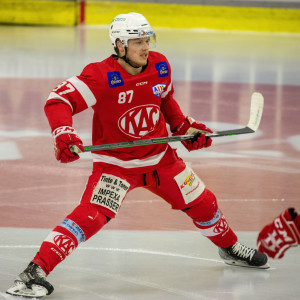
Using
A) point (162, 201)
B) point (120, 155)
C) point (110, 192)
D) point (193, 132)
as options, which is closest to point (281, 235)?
point (110, 192)

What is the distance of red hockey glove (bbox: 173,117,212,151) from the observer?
5656 millimetres

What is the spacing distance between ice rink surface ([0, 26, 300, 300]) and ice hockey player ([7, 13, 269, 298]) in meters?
0.27

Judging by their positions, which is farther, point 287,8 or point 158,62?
point 287,8

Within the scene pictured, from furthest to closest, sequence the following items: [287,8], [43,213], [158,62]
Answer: [287,8] → [43,213] → [158,62]

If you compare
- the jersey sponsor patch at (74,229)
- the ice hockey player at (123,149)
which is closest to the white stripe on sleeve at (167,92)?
the ice hockey player at (123,149)

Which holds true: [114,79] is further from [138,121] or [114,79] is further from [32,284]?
[32,284]

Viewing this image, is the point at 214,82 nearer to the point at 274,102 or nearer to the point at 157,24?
the point at 274,102

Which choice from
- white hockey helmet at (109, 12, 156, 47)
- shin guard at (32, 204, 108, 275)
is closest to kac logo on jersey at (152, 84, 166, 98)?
white hockey helmet at (109, 12, 156, 47)

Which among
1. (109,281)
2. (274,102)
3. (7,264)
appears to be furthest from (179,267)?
(274,102)

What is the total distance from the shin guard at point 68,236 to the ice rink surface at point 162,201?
0.24 m

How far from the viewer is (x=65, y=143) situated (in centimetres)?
507

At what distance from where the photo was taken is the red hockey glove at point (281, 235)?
170 inches

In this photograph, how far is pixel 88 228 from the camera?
5195mm

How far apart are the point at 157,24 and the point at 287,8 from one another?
112 inches
